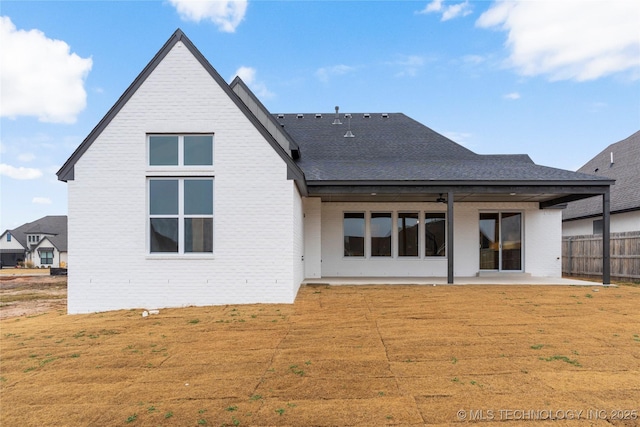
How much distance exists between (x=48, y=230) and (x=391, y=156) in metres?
53.0

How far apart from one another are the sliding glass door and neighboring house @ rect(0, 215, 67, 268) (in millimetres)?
47754

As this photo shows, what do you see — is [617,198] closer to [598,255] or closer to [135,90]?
[598,255]

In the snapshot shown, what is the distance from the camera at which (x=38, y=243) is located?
1853 inches

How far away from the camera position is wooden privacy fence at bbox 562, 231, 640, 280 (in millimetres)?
15289

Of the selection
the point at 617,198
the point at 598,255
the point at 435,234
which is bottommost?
the point at 598,255

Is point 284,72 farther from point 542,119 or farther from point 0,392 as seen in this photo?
point 0,392

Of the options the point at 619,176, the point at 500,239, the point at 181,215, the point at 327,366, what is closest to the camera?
the point at 327,366

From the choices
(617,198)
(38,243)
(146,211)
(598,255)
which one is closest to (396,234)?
(146,211)

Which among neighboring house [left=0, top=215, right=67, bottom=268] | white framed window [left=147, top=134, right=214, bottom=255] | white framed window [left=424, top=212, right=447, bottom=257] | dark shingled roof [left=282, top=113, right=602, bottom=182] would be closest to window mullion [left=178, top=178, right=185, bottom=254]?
white framed window [left=147, top=134, right=214, bottom=255]

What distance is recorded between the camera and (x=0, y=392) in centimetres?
433

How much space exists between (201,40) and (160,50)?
101 cm

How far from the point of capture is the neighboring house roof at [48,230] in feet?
155

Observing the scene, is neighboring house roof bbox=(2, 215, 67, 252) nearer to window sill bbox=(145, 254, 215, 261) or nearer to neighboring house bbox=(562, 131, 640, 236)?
window sill bbox=(145, 254, 215, 261)

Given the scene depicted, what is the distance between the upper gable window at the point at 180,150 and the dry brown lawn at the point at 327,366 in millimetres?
3535
